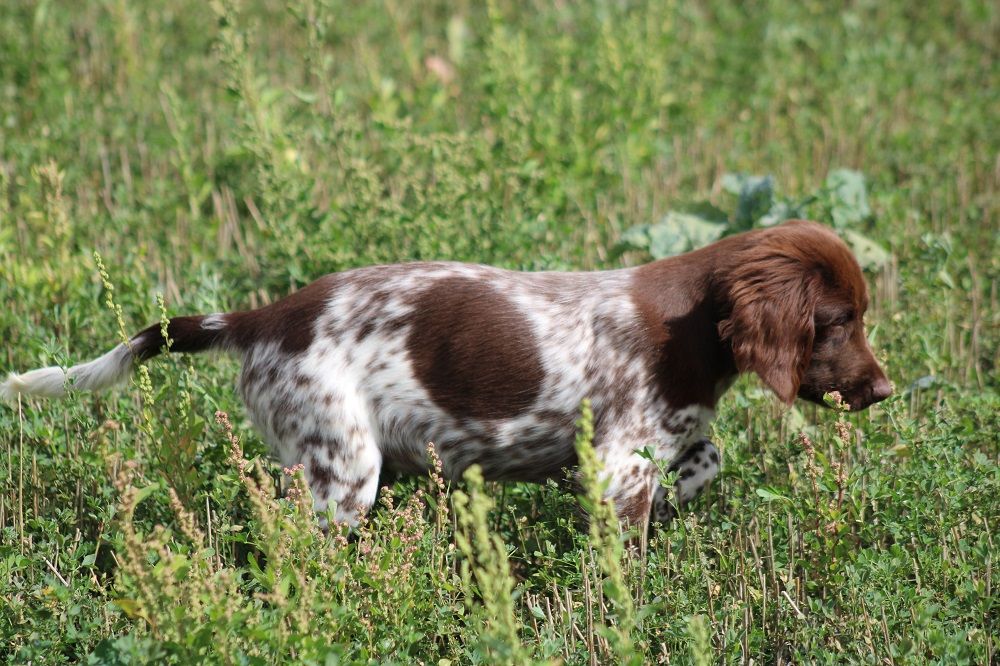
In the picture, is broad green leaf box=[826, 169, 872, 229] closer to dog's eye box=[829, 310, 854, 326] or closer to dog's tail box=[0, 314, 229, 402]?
dog's eye box=[829, 310, 854, 326]

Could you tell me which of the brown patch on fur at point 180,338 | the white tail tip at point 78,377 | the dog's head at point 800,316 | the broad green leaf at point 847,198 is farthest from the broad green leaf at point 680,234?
the white tail tip at point 78,377

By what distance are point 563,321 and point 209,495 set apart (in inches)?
52.7

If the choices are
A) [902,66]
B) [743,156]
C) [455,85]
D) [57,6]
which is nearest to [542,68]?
[455,85]

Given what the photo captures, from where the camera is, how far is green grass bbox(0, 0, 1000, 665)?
3408mm

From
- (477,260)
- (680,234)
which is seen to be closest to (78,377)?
(477,260)

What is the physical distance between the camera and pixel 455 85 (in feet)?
27.7

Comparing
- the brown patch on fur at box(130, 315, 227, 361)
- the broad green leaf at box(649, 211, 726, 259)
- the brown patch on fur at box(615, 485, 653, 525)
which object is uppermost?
the brown patch on fur at box(130, 315, 227, 361)

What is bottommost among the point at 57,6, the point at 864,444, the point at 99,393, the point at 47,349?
the point at 864,444

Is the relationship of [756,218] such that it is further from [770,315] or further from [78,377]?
[78,377]

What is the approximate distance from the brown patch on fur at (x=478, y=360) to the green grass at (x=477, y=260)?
1.16 ft

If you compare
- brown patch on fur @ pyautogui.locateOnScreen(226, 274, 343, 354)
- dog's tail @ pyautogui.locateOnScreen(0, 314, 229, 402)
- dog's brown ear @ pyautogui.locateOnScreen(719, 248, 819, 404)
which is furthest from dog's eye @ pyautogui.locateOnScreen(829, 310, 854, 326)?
dog's tail @ pyautogui.locateOnScreen(0, 314, 229, 402)

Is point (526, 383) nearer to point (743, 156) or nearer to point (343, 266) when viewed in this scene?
point (343, 266)

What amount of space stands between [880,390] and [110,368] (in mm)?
2674

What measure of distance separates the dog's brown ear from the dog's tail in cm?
177
